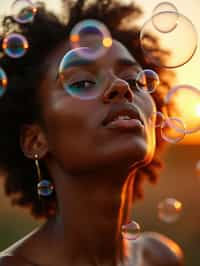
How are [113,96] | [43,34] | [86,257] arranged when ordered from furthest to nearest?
[43,34] → [86,257] → [113,96]

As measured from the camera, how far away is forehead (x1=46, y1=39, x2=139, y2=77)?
2.14m

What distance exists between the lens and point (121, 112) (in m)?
2.02

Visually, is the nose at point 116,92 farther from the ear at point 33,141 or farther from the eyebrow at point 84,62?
the ear at point 33,141

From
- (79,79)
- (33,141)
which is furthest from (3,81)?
(79,79)

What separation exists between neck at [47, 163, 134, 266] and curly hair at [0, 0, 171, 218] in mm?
134

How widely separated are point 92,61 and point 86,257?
2.00ft

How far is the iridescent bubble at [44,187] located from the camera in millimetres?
2285

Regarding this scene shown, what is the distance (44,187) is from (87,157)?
0.32 meters

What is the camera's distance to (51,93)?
218cm

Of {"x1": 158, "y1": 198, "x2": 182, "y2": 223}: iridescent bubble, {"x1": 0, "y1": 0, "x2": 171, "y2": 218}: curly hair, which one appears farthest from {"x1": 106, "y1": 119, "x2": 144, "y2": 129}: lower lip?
{"x1": 158, "y1": 198, "x2": 182, "y2": 223}: iridescent bubble

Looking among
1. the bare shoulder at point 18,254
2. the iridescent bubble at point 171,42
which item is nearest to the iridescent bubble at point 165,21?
the iridescent bubble at point 171,42

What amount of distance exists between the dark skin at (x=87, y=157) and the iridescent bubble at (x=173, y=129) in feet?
1.32

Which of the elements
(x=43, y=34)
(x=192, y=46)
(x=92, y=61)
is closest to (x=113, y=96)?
(x=92, y=61)

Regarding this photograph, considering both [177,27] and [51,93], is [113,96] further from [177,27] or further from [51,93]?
[177,27]
